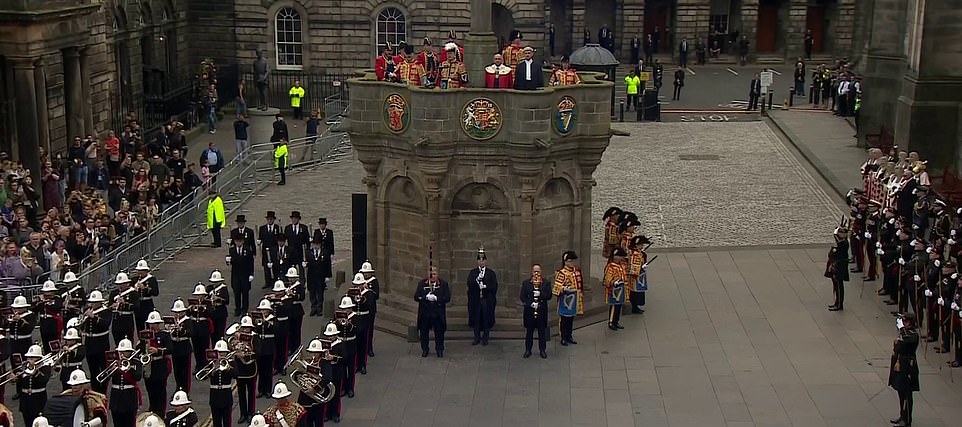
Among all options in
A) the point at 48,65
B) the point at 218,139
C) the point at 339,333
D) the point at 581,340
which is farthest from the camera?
the point at 218,139

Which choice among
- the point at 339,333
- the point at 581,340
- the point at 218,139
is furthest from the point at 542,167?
the point at 218,139

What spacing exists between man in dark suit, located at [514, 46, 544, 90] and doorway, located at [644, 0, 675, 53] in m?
41.2

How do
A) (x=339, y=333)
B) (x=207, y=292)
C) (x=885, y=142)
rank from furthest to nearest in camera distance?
(x=885, y=142)
(x=207, y=292)
(x=339, y=333)

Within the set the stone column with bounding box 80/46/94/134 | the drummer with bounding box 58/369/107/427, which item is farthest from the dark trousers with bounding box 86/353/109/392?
the stone column with bounding box 80/46/94/134

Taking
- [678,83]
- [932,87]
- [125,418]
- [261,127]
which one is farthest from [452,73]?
[678,83]

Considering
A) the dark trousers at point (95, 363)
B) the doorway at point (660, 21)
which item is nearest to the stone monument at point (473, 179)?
the dark trousers at point (95, 363)

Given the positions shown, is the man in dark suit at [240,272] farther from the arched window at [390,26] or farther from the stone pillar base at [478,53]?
the arched window at [390,26]

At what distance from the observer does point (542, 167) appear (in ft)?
72.6

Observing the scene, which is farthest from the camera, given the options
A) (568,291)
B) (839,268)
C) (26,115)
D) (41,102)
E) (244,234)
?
(41,102)

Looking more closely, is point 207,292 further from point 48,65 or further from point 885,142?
point 885,142

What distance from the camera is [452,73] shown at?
22641 millimetres

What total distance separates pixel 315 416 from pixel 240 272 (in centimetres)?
680

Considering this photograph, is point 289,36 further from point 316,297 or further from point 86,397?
point 86,397

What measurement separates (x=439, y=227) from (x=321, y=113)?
25210 millimetres
